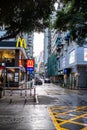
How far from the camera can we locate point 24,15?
13.9 m

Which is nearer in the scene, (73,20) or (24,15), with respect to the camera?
(24,15)

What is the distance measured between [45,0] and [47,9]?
0.84m

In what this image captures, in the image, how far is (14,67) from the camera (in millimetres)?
57938

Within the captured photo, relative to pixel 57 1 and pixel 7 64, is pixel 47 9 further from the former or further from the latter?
pixel 7 64

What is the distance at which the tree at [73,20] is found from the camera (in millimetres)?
16541

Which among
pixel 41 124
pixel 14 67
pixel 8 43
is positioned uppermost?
pixel 8 43

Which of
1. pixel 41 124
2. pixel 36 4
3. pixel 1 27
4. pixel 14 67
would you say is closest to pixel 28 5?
pixel 36 4

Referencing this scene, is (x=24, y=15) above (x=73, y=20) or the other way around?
the other way around

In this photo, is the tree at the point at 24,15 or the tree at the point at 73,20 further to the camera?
the tree at the point at 73,20

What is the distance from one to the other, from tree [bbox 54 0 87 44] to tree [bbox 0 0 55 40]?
2.11m

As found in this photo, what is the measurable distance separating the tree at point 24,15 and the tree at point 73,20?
2110mm

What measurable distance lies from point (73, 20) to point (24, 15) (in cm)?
416

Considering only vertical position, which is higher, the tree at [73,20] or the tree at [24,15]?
the tree at [73,20]

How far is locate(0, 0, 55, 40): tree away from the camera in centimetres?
1211
